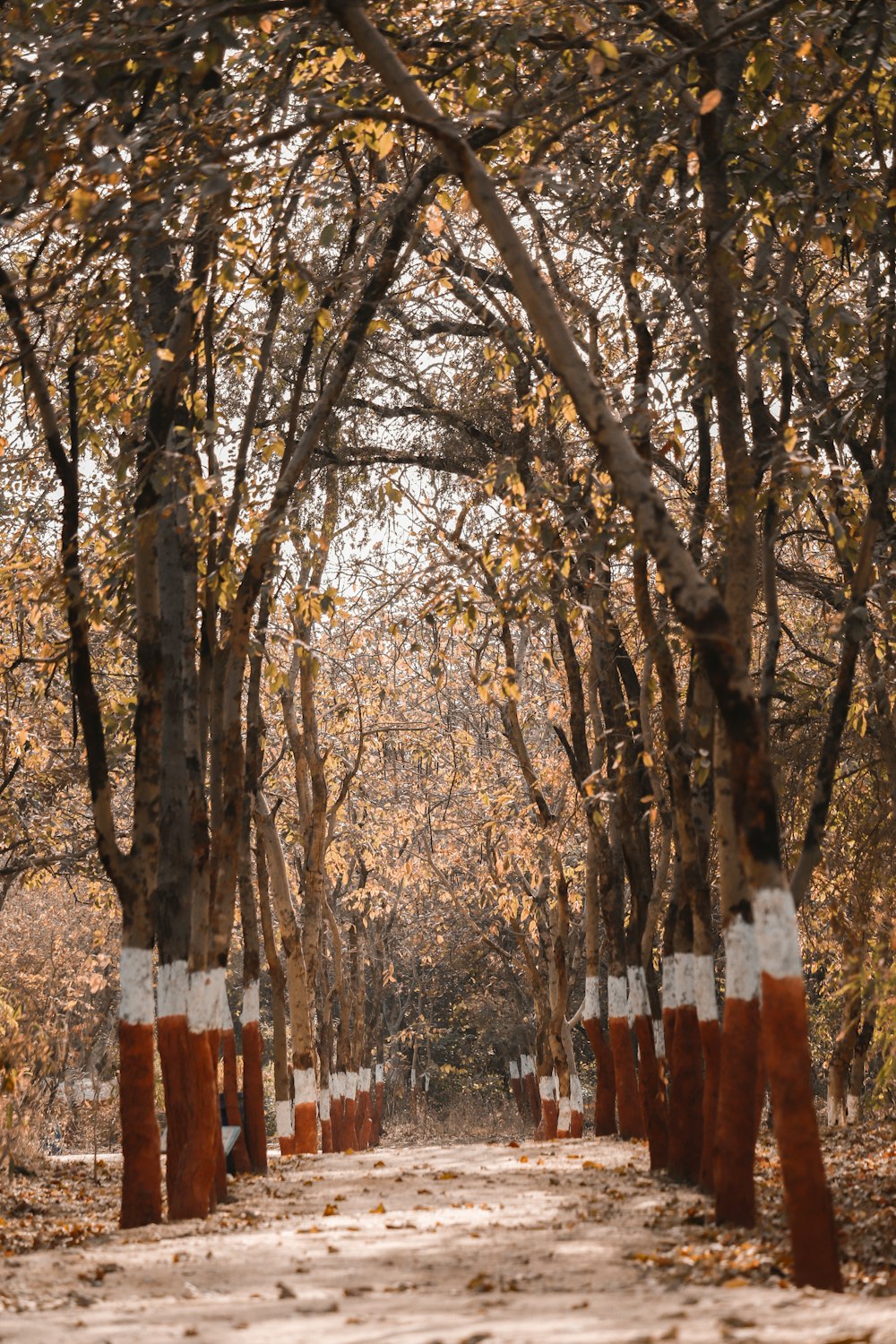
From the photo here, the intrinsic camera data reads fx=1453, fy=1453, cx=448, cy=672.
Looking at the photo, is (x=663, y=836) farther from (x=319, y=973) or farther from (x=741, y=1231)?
(x=319, y=973)

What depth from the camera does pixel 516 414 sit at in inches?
530

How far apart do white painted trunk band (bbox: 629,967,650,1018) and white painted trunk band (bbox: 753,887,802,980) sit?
6.75 meters

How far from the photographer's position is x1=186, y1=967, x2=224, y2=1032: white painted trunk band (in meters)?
10.1

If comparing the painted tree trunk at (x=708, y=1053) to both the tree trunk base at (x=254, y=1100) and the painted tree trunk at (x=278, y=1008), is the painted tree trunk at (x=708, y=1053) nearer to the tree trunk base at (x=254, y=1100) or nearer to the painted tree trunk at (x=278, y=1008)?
the tree trunk base at (x=254, y=1100)

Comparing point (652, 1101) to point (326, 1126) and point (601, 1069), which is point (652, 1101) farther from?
point (326, 1126)

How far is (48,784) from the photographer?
68.4ft

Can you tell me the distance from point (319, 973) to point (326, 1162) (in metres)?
12.8

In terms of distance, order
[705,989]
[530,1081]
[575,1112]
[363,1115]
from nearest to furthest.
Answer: [705,989]
[575,1112]
[363,1115]
[530,1081]

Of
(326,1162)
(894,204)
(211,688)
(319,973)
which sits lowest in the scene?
(326,1162)

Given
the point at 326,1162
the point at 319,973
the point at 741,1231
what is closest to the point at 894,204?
the point at 741,1231

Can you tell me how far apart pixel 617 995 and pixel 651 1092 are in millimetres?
2980

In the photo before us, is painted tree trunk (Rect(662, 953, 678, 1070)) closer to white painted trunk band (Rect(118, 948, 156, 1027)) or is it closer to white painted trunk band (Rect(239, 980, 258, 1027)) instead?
white painted trunk band (Rect(118, 948, 156, 1027))

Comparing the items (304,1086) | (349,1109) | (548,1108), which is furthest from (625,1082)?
(349,1109)

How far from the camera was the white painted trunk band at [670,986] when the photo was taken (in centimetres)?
1045
